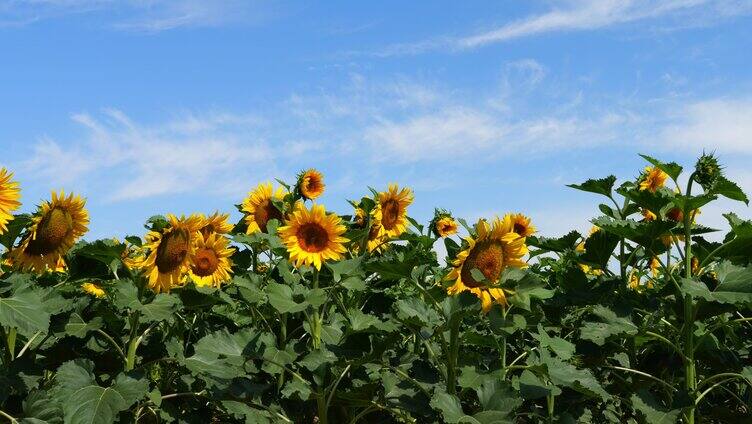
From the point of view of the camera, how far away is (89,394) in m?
3.23

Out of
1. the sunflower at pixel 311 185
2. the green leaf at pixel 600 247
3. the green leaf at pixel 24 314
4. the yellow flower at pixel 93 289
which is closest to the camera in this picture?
the green leaf at pixel 24 314

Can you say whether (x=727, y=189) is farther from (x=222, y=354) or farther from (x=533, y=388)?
(x=222, y=354)

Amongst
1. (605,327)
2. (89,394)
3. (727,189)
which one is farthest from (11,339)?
(727,189)

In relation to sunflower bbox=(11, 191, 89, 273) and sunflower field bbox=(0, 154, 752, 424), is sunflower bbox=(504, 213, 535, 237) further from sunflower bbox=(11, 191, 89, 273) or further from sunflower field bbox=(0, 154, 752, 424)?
sunflower bbox=(11, 191, 89, 273)

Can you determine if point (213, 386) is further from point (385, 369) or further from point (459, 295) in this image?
point (459, 295)

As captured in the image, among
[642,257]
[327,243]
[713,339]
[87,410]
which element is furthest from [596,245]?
[87,410]

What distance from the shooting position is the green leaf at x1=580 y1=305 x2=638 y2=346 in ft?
11.2

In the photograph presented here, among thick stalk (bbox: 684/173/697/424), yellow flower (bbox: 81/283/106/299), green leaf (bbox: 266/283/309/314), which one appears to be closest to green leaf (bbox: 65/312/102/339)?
green leaf (bbox: 266/283/309/314)

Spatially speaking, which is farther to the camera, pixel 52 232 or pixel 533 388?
pixel 52 232

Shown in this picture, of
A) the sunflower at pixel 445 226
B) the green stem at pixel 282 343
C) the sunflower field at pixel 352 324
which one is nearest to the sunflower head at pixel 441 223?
the sunflower at pixel 445 226

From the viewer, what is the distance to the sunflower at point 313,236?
389cm

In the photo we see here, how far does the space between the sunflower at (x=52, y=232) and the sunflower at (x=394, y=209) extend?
1.98 metres

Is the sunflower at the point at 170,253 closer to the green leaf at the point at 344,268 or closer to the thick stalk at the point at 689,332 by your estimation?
the green leaf at the point at 344,268

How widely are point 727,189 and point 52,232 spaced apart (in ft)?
9.86
